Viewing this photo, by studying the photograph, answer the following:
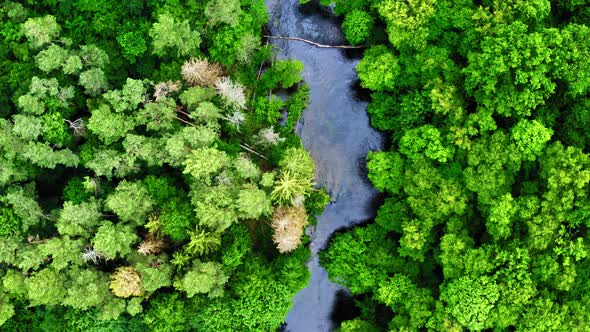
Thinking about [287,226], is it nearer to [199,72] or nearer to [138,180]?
[138,180]

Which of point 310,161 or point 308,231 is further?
point 308,231

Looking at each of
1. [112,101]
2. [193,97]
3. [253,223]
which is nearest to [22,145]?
[112,101]

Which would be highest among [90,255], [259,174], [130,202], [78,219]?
[259,174]

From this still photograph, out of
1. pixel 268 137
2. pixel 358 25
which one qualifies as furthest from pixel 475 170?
pixel 268 137

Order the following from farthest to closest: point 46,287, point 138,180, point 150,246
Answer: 1. point 138,180
2. point 150,246
3. point 46,287

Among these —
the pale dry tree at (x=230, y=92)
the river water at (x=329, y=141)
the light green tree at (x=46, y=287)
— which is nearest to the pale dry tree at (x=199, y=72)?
the pale dry tree at (x=230, y=92)

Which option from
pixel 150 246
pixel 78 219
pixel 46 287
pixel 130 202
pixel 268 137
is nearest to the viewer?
pixel 46 287

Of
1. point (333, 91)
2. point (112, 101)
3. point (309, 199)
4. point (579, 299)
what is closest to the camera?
point (579, 299)

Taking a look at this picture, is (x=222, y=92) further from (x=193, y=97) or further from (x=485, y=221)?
(x=485, y=221)
